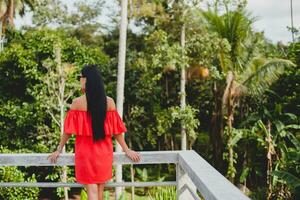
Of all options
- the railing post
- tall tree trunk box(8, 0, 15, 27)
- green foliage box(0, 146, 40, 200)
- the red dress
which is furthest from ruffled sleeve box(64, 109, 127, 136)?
tall tree trunk box(8, 0, 15, 27)

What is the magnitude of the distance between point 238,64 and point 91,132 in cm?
990

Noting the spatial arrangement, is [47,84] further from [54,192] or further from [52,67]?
[54,192]

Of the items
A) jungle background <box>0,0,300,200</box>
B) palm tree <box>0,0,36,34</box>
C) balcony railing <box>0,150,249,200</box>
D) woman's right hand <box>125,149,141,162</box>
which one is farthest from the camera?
palm tree <box>0,0,36,34</box>

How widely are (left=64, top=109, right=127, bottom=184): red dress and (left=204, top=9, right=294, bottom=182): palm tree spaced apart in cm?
939

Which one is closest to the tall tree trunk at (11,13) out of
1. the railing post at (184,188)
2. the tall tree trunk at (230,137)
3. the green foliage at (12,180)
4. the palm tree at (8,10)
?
the palm tree at (8,10)

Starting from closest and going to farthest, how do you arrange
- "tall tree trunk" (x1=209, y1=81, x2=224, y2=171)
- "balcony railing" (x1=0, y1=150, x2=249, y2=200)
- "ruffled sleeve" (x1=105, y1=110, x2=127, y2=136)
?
"balcony railing" (x1=0, y1=150, x2=249, y2=200) → "ruffled sleeve" (x1=105, y1=110, x2=127, y2=136) → "tall tree trunk" (x1=209, y1=81, x2=224, y2=171)

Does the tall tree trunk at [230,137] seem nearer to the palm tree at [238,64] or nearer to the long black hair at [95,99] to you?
the palm tree at [238,64]

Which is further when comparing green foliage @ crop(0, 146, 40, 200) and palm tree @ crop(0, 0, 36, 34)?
palm tree @ crop(0, 0, 36, 34)

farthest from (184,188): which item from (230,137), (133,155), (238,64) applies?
(238,64)

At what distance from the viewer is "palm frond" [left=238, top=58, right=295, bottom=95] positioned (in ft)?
38.3

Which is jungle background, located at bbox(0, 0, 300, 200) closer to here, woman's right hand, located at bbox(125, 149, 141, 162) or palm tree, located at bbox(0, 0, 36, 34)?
palm tree, located at bbox(0, 0, 36, 34)

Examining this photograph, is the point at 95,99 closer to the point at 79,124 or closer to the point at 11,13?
the point at 79,124

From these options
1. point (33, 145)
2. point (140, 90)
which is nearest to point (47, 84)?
point (33, 145)

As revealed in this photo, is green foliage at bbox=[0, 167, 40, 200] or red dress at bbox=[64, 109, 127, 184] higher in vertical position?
red dress at bbox=[64, 109, 127, 184]
